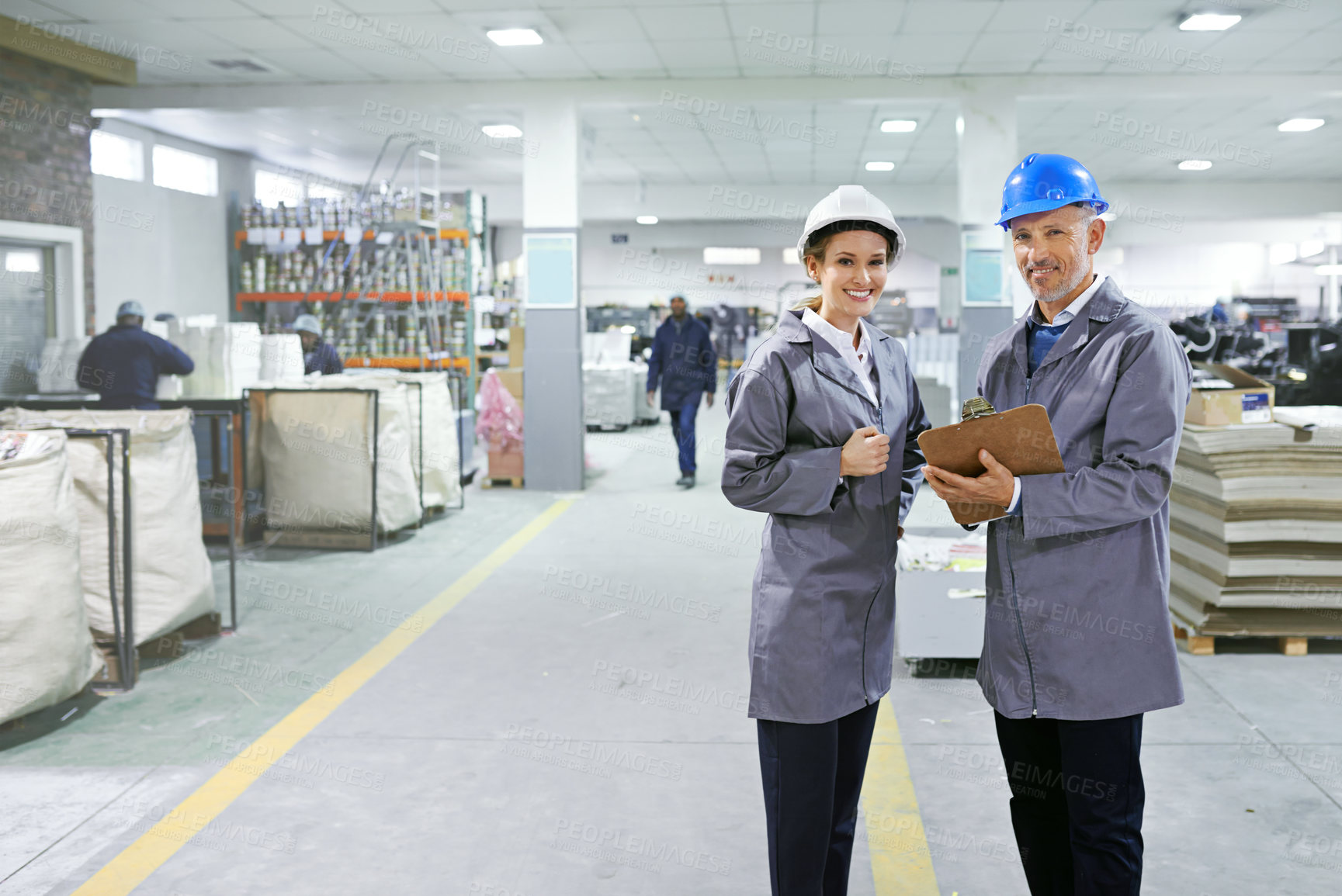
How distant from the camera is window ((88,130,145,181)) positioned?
35.6ft

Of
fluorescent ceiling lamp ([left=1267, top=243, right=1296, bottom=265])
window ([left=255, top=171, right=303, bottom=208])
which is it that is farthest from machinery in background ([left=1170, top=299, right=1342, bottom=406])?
fluorescent ceiling lamp ([left=1267, top=243, right=1296, bottom=265])

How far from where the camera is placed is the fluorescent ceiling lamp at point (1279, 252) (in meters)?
26.4

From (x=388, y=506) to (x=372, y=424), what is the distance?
2.01 ft

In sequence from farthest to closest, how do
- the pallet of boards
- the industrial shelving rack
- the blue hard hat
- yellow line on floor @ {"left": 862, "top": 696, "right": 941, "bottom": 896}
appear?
1. the industrial shelving rack
2. the pallet of boards
3. yellow line on floor @ {"left": 862, "top": 696, "right": 941, "bottom": 896}
4. the blue hard hat

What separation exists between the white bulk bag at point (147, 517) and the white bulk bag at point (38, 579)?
33cm

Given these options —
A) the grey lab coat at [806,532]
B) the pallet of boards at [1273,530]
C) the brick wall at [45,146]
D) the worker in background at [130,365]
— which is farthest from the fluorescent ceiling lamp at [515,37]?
the grey lab coat at [806,532]

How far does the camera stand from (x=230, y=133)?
1218cm

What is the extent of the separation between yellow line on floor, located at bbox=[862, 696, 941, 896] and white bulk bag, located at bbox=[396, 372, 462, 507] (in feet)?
15.5

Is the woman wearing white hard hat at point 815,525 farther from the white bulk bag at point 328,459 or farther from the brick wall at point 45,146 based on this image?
the brick wall at point 45,146

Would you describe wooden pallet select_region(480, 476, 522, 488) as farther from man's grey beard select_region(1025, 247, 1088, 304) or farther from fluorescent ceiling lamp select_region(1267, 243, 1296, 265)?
fluorescent ceiling lamp select_region(1267, 243, 1296, 265)

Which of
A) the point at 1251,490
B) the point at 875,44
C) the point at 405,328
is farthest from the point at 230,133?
the point at 1251,490

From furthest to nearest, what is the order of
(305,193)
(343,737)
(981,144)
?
(305,193), (981,144), (343,737)

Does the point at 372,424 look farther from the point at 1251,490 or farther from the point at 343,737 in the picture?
the point at 1251,490

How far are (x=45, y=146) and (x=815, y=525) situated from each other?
9988 millimetres
